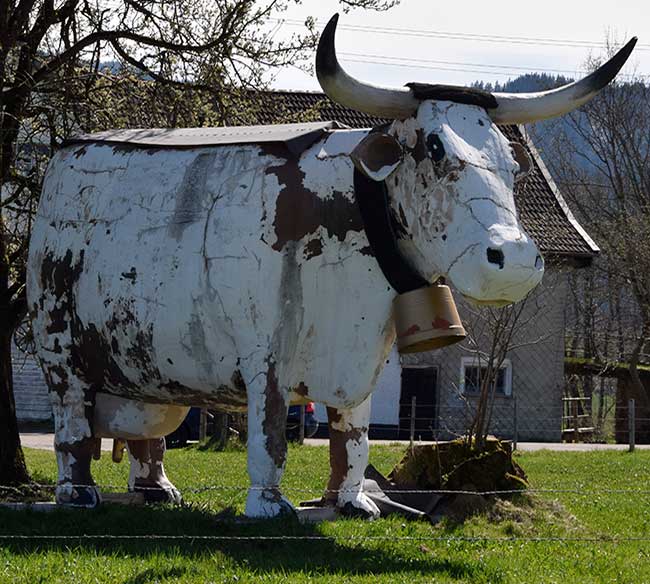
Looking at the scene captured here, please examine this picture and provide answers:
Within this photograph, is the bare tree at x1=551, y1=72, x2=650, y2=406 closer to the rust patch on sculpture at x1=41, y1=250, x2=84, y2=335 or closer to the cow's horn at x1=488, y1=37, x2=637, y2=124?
the cow's horn at x1=488, y1=37, x2=637, y2=124

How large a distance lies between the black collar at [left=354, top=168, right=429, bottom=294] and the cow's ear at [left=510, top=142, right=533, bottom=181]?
0.96 meters

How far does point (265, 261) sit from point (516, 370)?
68.7ft

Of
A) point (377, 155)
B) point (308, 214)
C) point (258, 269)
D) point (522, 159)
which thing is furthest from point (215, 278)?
point (522, 159)

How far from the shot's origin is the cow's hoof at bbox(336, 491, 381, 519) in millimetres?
9742

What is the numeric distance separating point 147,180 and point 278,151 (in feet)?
3.52

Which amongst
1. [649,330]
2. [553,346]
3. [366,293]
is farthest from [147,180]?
[649,330]

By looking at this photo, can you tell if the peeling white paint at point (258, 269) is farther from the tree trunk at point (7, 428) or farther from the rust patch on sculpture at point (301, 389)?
the tree trunk at point (7, 428)

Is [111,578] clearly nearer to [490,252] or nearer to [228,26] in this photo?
[490,252]

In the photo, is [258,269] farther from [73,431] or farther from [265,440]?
[73,431]

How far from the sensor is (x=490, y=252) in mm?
8133

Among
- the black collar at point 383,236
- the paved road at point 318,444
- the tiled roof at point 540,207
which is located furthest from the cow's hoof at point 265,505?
the tiled roof at point 540,207

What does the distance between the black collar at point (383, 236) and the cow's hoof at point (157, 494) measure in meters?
2.82

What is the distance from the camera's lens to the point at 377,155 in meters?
8.75

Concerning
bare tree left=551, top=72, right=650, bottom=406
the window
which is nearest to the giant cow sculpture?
the window
